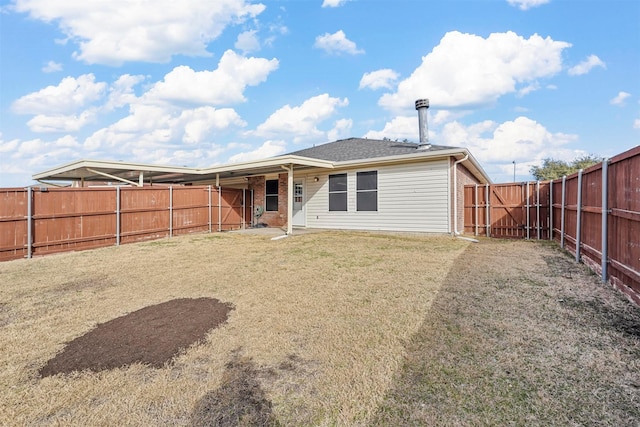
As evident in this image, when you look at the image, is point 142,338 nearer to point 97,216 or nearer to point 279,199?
point 97,216

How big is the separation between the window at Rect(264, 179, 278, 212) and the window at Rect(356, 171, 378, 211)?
171 inches

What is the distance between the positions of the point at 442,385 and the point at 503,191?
35.4ft

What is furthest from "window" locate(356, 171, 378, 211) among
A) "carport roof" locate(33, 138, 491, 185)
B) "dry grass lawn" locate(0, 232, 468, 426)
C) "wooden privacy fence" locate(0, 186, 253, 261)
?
"wooden privacy fence" locate(0, 186, 253, 261)

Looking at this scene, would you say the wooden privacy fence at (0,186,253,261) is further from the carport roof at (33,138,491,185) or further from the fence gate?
the fence gate

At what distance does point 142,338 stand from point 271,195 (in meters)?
11.5

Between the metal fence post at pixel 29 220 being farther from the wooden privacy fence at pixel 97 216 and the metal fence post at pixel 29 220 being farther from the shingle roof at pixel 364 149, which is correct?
the shingle roof at pixel 364 149

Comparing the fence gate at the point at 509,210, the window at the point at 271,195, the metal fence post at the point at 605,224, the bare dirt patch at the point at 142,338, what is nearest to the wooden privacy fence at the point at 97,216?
the window at the point at 271,195

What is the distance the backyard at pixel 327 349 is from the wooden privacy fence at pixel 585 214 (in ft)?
1.41

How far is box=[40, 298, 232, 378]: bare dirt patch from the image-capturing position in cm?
253

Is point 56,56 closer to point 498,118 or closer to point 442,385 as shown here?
point 442,385

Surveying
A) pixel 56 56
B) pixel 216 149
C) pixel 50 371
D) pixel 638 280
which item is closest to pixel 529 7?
pixel 638 280

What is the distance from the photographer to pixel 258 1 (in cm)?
920

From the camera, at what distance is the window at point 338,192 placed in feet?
39.0

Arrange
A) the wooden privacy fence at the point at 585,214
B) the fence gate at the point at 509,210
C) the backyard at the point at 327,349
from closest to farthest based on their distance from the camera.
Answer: the backyard at the point at 327,349, the wooden privacy fence at the point at 585,214, the fence gate at the point at 509,210
